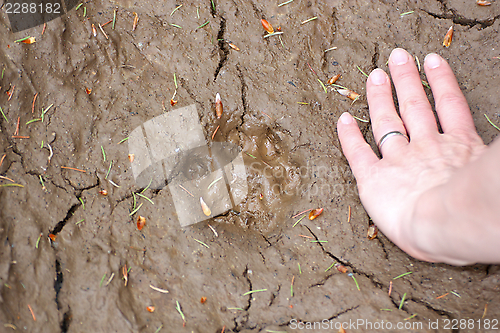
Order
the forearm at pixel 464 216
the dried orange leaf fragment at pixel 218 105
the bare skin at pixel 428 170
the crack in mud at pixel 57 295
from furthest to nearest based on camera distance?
the dried orange leaf fragment at pixel 218 105, the crack in mud at pixel 57 295, the bare skin at pixel 428 170, the forearm at pixel 464 216

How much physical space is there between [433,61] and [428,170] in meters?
0.99

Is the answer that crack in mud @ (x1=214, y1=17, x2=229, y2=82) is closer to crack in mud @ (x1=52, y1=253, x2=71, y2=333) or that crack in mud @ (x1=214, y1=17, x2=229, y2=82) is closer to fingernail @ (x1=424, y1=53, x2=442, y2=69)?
fingernail @ (x1=424, y1=53, x2=442, y2=69)

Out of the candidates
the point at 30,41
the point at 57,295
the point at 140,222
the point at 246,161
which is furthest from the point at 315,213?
the point at 30,41

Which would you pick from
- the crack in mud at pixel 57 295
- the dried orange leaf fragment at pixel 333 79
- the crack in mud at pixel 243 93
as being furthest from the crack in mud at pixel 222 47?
A: the crack in mud at pixel 57 295

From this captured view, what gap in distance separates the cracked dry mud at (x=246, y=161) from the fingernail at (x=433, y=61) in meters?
0.12

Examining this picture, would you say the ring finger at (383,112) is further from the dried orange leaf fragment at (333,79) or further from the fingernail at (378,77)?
the dried orange leaf fragment at (333,79)

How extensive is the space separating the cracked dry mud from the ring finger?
106 millimetres

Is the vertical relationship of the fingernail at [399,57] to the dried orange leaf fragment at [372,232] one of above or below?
above

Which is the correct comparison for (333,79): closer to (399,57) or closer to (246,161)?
(399,57)

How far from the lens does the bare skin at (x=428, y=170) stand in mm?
1425

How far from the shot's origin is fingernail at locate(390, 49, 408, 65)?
244 cm

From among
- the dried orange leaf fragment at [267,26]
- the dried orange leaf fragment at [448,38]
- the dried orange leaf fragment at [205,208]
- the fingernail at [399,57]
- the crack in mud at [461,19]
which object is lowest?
the dried orange leaf fragment at [205,208]

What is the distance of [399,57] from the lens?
244 centimetres

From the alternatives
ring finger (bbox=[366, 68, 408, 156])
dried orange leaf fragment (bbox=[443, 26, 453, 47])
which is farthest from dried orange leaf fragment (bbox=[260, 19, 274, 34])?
dried orange leaf fragment (bbox=[443, 26, 453, 47])
